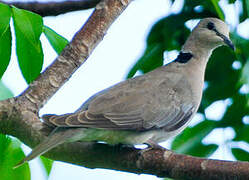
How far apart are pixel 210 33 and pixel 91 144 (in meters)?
1.60

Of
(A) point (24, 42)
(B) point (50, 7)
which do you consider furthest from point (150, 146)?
(B) point (50, 7)

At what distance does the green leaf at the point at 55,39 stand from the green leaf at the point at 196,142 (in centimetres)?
86

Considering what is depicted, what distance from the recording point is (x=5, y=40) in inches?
117

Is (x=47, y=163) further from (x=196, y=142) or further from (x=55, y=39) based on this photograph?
(x=196, y=142)

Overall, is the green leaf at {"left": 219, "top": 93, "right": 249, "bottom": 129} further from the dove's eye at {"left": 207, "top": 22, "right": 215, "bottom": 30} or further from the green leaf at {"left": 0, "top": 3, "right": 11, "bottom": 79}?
the green leaf at {"left": 0, "top": 3, "right": 11, "bottom": 79}

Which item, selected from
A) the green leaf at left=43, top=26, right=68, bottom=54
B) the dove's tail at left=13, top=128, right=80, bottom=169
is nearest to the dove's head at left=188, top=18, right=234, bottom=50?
the green leaf at left=43, top=26, right=68, bottom=54

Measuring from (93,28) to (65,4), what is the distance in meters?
0.30

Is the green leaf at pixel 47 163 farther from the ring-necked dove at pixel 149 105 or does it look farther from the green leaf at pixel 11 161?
the ring-necked dove at pixel 149 105

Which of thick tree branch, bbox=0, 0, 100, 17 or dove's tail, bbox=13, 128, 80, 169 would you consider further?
thick tree branch, bbox=0, 0, 100, 17

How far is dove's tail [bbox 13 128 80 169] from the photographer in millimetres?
2611

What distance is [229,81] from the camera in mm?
3467

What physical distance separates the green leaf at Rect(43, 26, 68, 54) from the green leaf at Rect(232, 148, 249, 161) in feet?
3.71

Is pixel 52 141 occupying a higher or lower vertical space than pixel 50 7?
lower

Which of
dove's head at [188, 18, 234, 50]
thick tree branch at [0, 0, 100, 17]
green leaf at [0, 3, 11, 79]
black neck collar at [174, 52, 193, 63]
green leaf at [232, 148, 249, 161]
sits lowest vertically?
green leaf at [232, 148, 249, 161]
